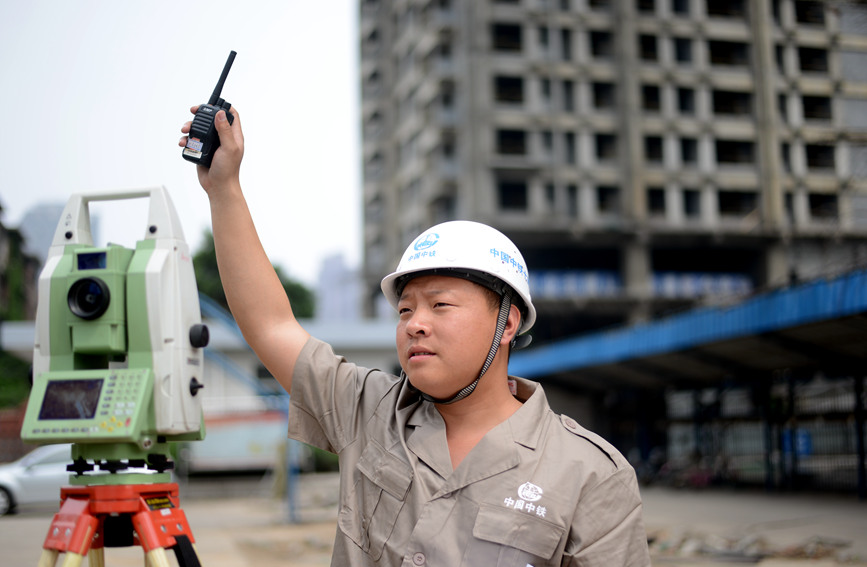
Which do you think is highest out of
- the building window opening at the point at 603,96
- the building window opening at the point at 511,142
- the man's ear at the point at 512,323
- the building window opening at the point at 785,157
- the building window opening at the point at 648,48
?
the building window opening at the point at 648,48

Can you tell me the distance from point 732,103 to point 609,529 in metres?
47.5

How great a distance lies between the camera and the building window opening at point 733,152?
4478 centimetres

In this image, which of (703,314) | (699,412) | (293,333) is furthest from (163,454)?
(699,412)

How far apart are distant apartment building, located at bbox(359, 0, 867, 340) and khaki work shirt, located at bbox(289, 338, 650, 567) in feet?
130

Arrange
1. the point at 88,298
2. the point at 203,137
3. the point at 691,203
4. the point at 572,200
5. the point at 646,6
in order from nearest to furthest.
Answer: the point at 203,137 < the point at 88,298 < the point at 572,200 < the point at 691,203 < the point at 646,6

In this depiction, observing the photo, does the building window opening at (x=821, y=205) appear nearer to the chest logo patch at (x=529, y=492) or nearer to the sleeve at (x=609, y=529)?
the sleeve at (x=609, y=529)

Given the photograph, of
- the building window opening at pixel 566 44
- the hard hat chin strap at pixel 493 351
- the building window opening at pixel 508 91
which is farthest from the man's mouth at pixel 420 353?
the building window opening at pixel 566 44

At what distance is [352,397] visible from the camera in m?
2.19

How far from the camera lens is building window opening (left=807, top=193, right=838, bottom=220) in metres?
44.3

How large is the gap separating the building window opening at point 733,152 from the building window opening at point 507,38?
39.8 feet

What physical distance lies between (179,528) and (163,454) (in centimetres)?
26

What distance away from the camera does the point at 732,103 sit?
4550cm

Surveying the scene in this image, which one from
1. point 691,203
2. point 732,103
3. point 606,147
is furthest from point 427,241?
point 732,103

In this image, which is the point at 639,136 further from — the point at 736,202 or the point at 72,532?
the point at 72,532
